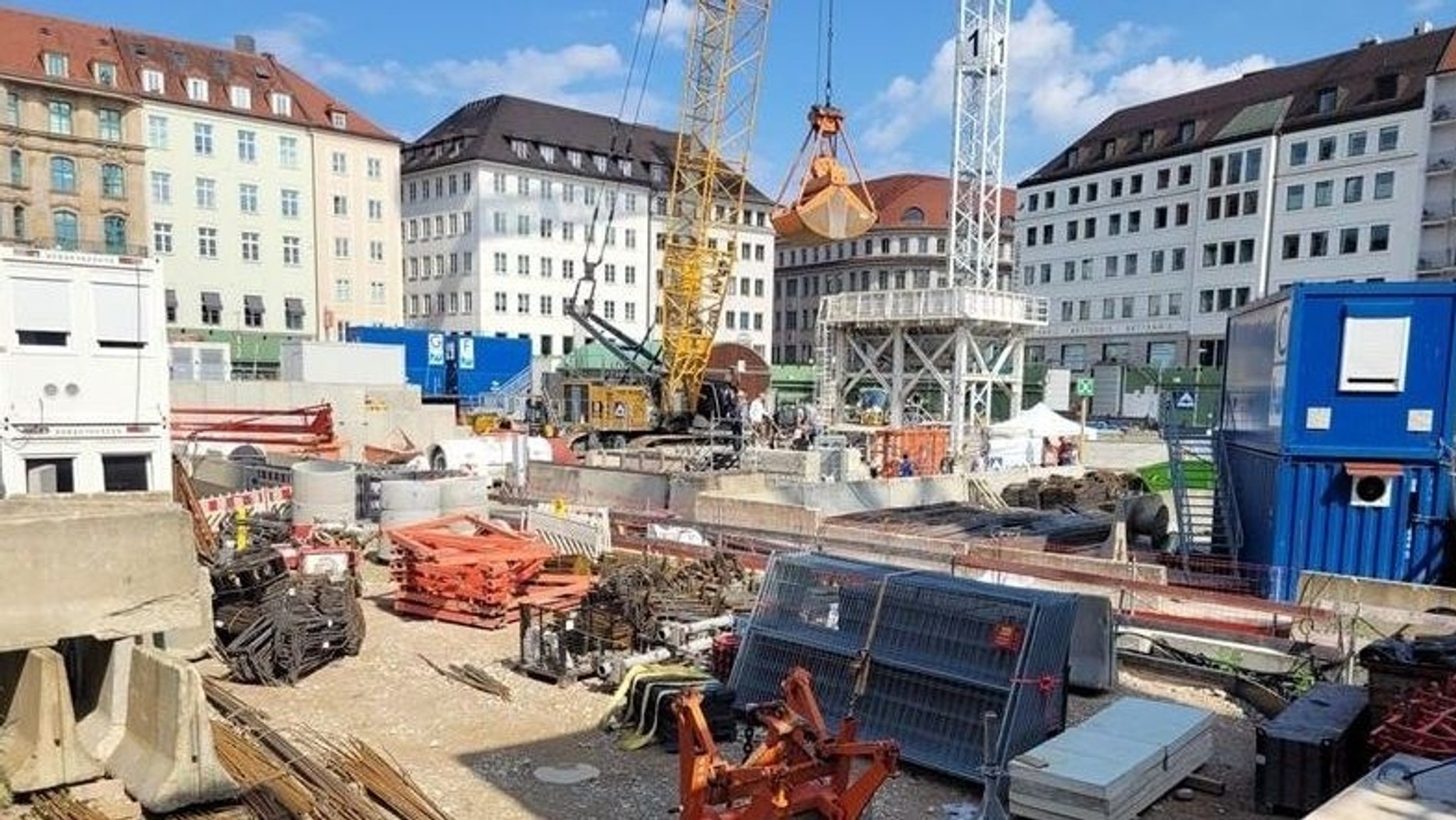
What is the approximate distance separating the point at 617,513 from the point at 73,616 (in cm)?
1357

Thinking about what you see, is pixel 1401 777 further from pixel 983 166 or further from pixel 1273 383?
pixel 983 166

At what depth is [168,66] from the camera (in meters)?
56.1

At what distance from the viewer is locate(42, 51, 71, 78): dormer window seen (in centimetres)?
5081

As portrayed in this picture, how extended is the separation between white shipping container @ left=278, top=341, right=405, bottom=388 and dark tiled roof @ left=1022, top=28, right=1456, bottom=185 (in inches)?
2005

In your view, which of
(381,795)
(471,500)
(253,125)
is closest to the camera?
(381,795)

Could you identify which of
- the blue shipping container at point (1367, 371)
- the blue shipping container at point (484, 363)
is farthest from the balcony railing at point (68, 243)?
the blue shipping container at point (1367, 371)

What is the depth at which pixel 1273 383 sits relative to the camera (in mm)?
13195

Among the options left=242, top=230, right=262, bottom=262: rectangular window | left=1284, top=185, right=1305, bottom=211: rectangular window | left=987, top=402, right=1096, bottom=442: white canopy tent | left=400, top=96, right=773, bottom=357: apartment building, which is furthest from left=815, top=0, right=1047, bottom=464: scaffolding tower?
left=242, top=230, right=262, bottom=262: rectangular window

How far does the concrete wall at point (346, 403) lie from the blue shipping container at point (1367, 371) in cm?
2448

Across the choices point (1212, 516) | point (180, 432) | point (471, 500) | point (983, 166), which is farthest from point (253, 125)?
point (1212, 516)

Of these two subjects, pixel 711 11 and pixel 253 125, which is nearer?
pixel 711 11

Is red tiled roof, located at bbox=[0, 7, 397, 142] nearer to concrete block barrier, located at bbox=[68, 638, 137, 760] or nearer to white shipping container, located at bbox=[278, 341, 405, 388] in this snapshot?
white shipping container, located at bbox=[278, 341, 405, 388]

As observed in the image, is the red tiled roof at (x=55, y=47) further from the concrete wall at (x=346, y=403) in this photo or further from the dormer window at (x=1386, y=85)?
the dormer window at (x=1386, y=85)

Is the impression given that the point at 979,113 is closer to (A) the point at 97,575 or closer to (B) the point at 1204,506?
(B) the point at 1204,506
